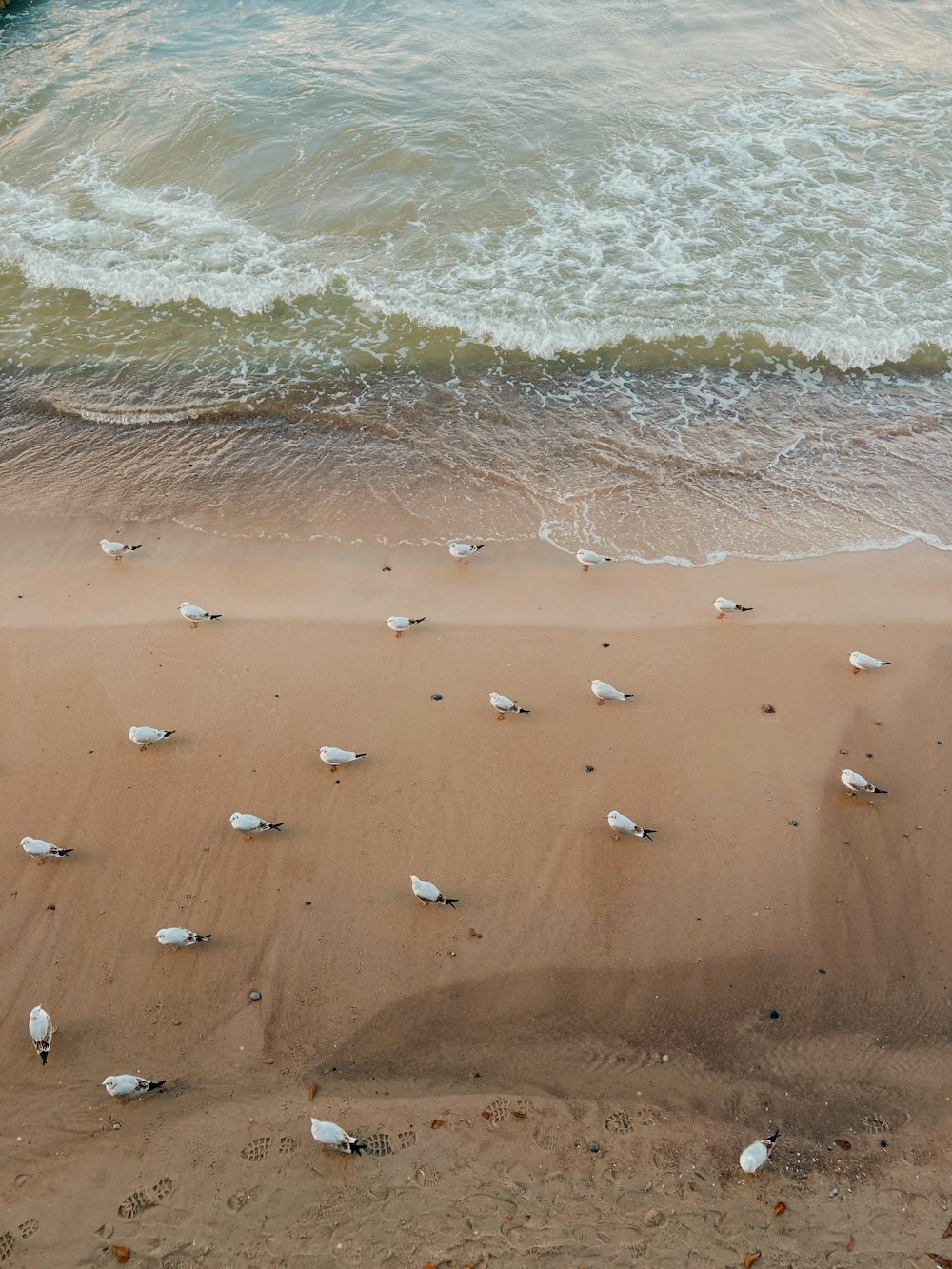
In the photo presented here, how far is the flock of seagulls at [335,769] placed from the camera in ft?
16.6

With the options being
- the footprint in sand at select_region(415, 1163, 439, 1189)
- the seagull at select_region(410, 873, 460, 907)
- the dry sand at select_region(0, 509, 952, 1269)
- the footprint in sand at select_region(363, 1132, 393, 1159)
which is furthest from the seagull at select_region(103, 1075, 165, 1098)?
the seagull at select_region(410, 873, 460, 907)

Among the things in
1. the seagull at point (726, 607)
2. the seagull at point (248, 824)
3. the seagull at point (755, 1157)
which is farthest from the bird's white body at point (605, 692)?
the seagull at point (755, 1157)

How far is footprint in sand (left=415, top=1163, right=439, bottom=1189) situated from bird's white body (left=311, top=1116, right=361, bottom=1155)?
410mm

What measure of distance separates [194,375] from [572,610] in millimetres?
7310

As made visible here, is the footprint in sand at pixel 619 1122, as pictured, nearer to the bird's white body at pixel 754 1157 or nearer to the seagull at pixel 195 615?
the bird's white body at pixel 754 1157

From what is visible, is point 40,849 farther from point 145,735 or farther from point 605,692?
point 605,692

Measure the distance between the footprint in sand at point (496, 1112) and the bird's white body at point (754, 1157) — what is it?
147 cm

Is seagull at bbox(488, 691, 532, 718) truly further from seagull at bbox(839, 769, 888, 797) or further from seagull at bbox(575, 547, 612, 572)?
seagull at bbox(839, 769, 888, 797)

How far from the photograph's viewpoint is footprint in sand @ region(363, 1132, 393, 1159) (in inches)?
199

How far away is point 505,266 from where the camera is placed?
14141 millimetres

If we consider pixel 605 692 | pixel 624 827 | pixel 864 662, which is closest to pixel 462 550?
pixel 605 692

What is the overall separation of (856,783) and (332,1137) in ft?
15.9

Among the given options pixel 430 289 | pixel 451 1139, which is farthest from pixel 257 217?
pixel 451 1139

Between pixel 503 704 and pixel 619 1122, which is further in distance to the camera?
pixel 503 704
